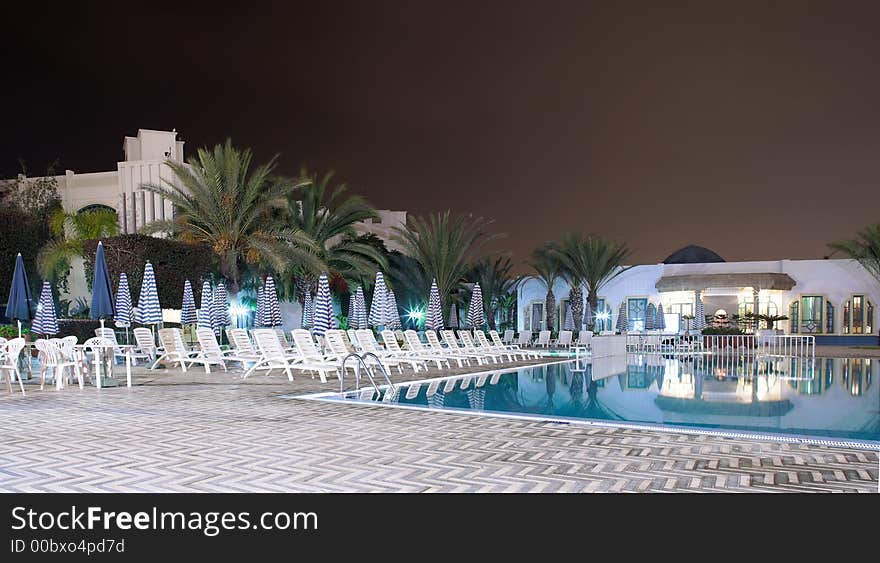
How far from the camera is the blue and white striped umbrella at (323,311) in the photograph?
17141 millimetres

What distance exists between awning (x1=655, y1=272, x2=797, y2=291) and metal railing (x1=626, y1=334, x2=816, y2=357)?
6344 millimetres

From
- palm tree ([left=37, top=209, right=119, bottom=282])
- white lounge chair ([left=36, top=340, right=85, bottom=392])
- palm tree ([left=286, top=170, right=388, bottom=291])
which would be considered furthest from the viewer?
palm tree ([left=37, top=209, right=119, bottom=282])

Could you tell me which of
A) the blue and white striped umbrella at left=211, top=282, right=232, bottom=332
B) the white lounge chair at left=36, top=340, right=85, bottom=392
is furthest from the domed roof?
the white lounge chair at left=36, top=340, right=85, bottom=392

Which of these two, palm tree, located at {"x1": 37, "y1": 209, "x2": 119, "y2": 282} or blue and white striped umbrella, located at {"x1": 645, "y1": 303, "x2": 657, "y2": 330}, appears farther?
blue and white striped umbrella, located at {"x1": 645, "y1": 303, "x2": 657, "y2": 330}

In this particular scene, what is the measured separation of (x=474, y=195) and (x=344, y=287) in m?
7.14

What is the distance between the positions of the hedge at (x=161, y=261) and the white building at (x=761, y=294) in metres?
17.4

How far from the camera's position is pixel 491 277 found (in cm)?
3481

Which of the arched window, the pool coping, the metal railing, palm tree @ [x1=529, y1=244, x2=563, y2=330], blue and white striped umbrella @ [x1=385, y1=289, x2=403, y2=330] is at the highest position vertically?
the arched window

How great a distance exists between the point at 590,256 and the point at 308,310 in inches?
526

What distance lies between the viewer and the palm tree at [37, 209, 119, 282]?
26344mm

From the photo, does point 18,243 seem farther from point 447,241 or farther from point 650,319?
point 650,319

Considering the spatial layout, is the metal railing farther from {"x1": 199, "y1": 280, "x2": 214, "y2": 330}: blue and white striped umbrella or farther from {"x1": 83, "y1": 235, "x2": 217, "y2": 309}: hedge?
{"x1": 83, "y1": 235, "x2": 217, "y2": 309}: hedge

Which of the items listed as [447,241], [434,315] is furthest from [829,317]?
[434,315]
